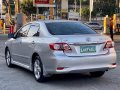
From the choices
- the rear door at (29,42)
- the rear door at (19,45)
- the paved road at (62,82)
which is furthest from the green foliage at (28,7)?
the rear door at (29,42)

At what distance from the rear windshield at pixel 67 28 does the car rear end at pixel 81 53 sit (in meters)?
0.37

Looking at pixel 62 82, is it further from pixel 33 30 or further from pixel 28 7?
pixel 28 7

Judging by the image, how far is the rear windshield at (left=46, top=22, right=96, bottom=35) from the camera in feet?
29.0

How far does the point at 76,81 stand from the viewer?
879cm

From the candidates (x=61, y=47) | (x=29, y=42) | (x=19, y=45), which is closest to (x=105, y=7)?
(x=19, y=45)

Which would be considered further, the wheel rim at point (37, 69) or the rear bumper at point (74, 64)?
the wheel rim at point (37, 69)

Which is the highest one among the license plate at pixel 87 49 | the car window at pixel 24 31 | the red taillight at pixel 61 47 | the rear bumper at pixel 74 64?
the car window at pixel 24 31

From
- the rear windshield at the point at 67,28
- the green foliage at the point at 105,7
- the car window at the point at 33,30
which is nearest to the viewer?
the rear windshield at the point at 67,28

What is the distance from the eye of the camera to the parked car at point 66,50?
800cm

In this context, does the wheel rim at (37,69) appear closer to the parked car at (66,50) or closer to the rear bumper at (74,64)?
the parked car at (66,50)

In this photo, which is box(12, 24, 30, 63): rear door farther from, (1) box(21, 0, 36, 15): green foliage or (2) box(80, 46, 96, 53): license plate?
(1) box(21, 0, 36, 15): green foliage

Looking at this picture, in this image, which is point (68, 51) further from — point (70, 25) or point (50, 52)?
point (70, 25)

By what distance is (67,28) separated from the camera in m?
9.08

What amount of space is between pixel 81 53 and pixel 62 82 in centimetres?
102
